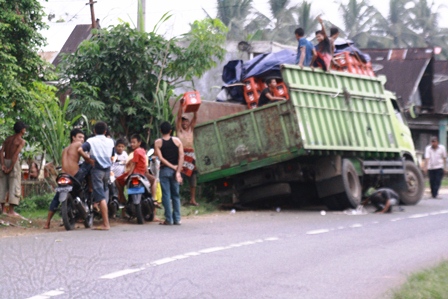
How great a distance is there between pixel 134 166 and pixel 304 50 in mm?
4889

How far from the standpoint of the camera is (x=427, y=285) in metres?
6.88

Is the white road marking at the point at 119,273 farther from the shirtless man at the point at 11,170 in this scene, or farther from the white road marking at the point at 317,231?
the shirtless man at the point at 11,170

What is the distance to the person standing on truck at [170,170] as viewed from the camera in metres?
12.7

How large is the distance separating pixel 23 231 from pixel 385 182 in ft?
32.4

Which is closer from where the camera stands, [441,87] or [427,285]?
[427,285]

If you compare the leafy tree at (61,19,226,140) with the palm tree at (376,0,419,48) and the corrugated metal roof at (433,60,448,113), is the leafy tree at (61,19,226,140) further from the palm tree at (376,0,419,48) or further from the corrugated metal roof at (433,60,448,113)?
the palm tree at (376,0,419,48)

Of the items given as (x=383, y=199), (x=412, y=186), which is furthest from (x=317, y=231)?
(x=412, y=186)

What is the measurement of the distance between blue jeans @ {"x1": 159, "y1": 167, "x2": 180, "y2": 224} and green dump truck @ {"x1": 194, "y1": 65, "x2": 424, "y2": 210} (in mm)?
2909

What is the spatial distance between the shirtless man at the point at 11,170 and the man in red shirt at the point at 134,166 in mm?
1728

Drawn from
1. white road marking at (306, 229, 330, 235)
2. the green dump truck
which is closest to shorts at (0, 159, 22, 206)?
the green dump truck

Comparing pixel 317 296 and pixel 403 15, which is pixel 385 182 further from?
pixel 403 15

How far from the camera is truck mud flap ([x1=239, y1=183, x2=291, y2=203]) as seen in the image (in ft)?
51.5

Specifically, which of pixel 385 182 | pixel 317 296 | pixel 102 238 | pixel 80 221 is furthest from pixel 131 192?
pixel 385 182

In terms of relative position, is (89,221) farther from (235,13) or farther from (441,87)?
(235,13)
